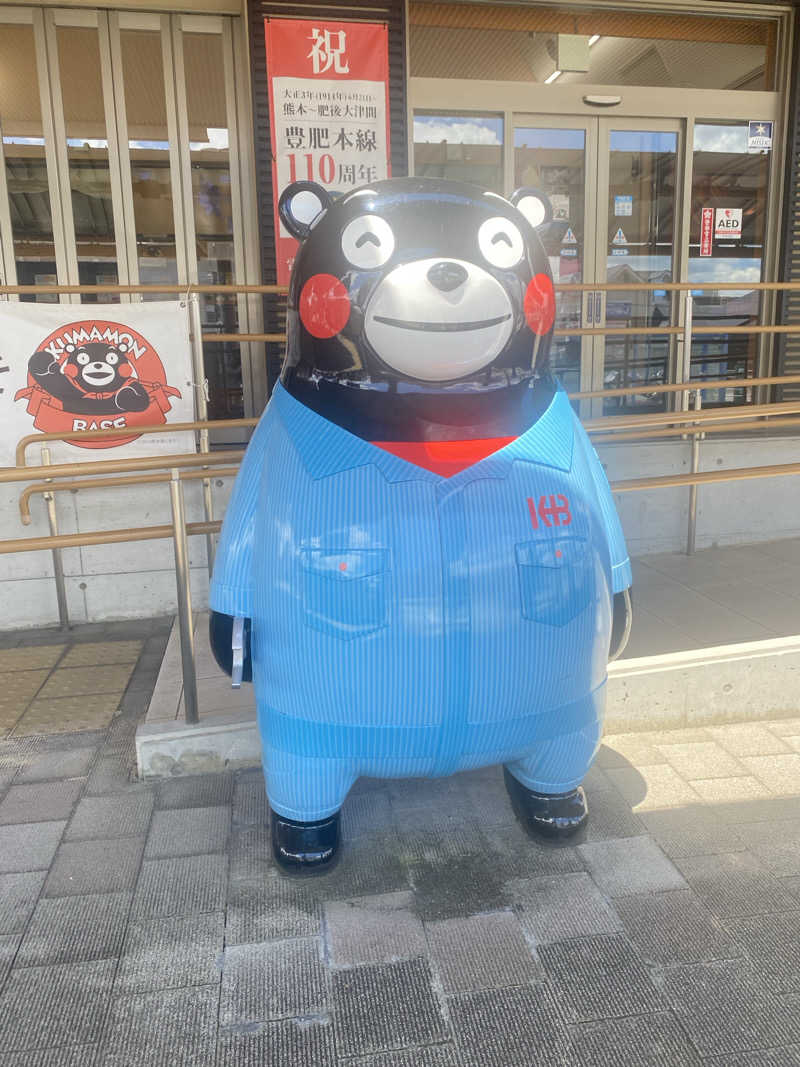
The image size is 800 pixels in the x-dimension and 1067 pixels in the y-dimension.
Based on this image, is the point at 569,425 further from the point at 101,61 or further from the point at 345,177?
the point at 101,61

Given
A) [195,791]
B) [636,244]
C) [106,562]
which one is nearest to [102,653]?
[106,562]

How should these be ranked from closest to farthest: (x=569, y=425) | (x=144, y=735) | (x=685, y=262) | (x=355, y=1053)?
(x=355, y=1053) → (x=569, y=425) → (x=144, y=735) → (x=685, y=262)

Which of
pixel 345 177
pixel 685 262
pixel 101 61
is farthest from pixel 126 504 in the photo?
pixel 685 262

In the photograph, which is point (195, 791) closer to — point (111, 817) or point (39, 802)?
point (111, 817)

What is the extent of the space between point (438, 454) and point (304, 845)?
1.17m

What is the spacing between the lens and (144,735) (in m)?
2.87

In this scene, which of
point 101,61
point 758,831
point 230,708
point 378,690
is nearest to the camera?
point 378,690

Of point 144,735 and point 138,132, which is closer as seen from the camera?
point 144,735

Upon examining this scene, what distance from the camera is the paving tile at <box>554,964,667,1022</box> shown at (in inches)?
72.5

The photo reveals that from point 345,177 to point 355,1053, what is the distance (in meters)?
4.86

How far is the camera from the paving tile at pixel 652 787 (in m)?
2.69

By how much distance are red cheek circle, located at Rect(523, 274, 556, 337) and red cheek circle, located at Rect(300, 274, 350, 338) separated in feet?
1.55

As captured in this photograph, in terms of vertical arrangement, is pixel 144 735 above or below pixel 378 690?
below

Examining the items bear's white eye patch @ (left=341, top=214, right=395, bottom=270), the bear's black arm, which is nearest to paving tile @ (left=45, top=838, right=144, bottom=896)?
the bear's black arm
